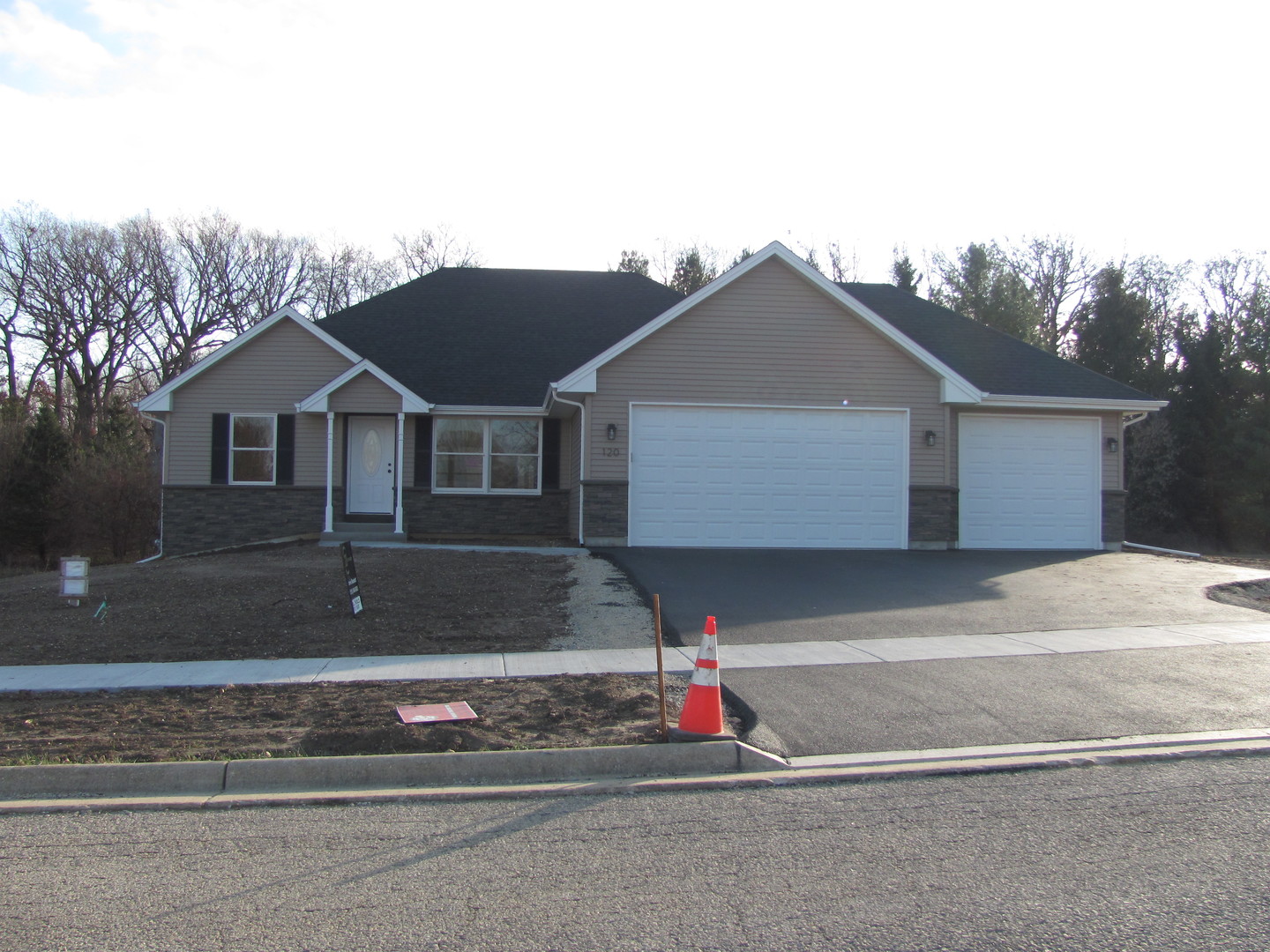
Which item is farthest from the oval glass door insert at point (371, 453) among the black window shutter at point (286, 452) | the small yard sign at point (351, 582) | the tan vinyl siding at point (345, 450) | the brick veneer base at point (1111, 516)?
the brick veneer base at point (1111, 516)

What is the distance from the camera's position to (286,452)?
19406 millimetres

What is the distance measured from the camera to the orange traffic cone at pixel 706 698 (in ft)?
20.3

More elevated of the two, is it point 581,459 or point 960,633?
point 581,459

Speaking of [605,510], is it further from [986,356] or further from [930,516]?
[986,356]

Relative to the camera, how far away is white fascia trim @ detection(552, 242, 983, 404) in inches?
651

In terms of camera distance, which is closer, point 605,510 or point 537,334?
point 605,510

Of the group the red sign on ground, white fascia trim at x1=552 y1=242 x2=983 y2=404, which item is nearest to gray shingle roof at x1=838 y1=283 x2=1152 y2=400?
white fascia trim at x1=552 y1=242 x2=983 y2=404

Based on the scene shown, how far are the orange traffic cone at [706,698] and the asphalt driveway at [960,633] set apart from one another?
1.25 ft

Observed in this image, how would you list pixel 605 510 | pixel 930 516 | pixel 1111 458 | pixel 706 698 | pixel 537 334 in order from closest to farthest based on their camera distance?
pixel 706 698
pixel 605 510
pixel 930 516
pixel 1111 458
pixel 537 334

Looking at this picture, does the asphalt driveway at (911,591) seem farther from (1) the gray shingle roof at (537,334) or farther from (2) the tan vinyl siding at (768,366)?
(1) the gray shingle roof at (537,334)

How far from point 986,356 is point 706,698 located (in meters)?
15.5

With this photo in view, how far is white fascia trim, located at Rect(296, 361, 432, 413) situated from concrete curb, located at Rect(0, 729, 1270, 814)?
13343mm

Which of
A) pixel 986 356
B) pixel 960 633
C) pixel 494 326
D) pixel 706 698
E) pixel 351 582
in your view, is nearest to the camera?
pixel 706 698

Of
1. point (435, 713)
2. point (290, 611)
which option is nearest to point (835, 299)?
point (290, 611)
